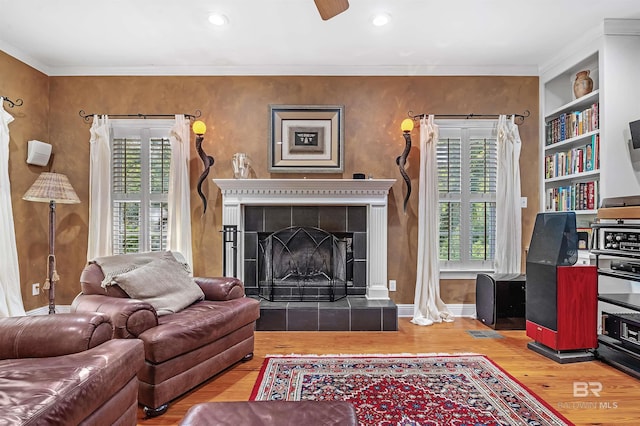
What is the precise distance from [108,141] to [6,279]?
165 cm

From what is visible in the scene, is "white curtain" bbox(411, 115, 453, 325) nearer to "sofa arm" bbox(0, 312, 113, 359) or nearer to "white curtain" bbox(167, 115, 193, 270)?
"white curtain" bbox(167, 115, 193, 270)

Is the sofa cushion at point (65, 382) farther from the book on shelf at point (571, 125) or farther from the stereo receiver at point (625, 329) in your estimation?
the book on shelf at point (571, 125)

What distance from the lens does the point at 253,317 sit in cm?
287

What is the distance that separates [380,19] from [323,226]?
2.10 metres

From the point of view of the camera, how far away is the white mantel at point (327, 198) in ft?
12.7

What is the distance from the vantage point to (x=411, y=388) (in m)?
2.38

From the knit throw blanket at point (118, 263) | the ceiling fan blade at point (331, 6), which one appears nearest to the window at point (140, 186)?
the knit throw blanket at point (118, 263)

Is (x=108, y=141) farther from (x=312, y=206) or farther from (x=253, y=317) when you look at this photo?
(x=253, y=317)

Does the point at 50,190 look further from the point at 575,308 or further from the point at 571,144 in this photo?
the point at 571,144

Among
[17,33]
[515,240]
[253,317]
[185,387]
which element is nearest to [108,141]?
[17,33]

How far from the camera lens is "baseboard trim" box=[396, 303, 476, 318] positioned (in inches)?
162

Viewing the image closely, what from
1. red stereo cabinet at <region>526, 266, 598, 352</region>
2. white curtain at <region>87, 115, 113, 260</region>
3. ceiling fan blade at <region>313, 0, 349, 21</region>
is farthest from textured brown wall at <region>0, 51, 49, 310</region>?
red stereo cabinet at <region>526, 266, 598, 352</region>

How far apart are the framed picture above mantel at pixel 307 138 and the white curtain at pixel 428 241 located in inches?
36.6

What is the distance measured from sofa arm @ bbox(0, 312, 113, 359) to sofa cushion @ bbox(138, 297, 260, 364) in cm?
35
